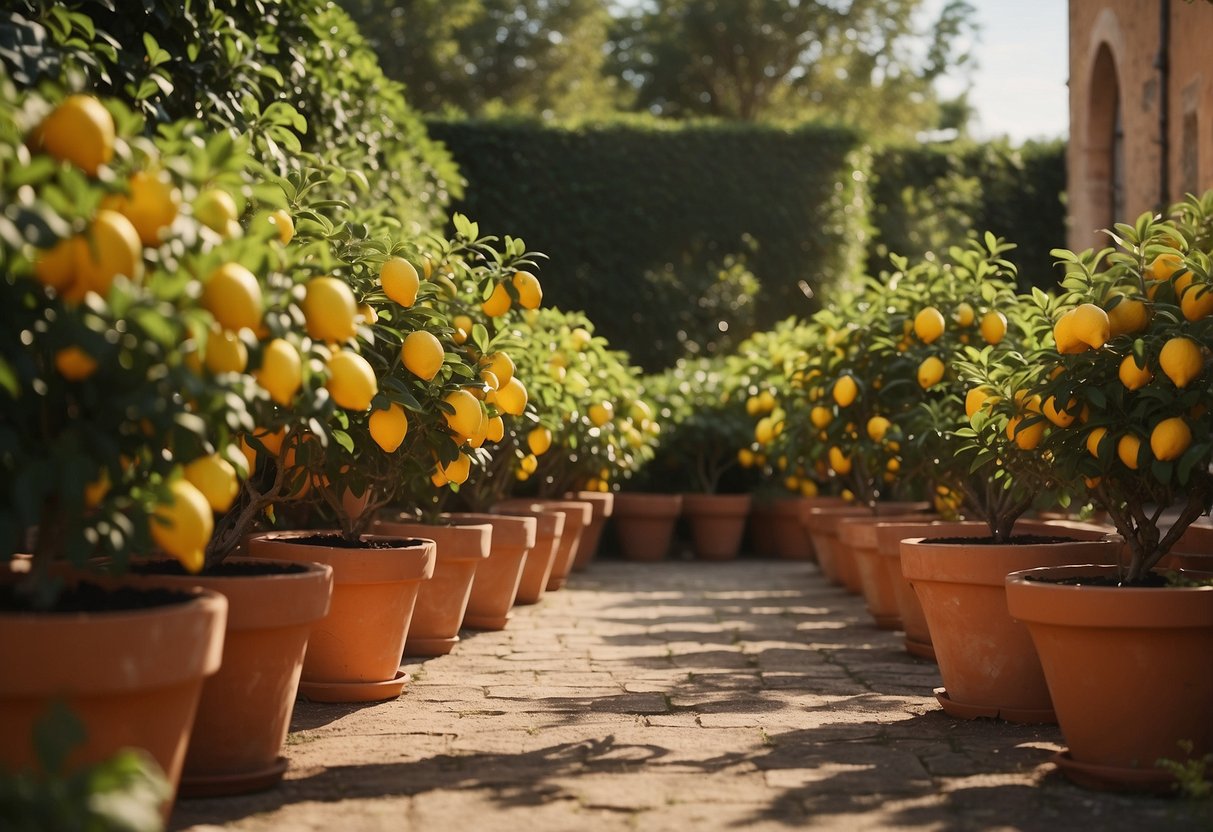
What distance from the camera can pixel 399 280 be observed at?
3451 mm

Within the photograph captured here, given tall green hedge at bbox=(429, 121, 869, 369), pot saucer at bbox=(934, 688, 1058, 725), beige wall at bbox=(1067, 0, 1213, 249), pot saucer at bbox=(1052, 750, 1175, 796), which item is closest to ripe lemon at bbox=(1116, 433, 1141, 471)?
pot saucer at bbox=(1052, 750, 1175, 796)

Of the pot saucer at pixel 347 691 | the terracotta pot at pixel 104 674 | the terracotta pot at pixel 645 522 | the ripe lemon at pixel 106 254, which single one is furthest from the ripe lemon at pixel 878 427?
the terracotta pot at pixel 645 522

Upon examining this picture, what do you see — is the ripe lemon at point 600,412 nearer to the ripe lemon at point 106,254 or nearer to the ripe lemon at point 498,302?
the ripe lemon at point 498,302

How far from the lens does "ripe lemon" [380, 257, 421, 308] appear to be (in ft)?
11.3

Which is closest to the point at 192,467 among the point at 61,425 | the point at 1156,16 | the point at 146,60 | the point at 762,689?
the point at 61,425

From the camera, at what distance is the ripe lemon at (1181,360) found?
305 centimetres

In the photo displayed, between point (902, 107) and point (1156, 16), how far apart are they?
59.6ft

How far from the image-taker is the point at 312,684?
12.9 ft

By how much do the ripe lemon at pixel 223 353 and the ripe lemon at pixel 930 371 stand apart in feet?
10.5

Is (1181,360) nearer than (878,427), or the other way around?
(1181,360)

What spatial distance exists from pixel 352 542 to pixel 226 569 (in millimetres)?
819

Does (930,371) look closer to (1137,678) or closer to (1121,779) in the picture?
(1137,678)

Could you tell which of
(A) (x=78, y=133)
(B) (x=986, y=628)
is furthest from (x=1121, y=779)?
(A) (x=78, y=133)

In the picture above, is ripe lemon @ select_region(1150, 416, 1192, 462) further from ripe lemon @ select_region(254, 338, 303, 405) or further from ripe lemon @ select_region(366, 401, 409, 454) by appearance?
ripe lemon @ select_region(254, 338, 303, 405)
